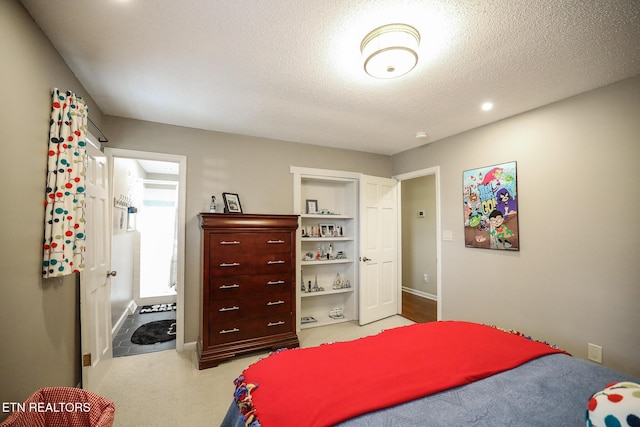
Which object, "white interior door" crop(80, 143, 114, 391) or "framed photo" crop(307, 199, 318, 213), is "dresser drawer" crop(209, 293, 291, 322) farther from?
"framed photo" crop(307, 199, 318, 213)

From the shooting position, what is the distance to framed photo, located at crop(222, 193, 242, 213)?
3119 mm

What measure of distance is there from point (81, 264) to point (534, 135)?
383cm

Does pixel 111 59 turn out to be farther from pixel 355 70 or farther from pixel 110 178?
pixel 355 70

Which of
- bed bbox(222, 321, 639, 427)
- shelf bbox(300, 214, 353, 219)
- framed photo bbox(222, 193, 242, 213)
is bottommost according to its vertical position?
bed bbox(222, 321, 639, 427)

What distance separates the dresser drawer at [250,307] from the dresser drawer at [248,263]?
0.28 metres

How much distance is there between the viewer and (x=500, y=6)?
1384 millimetres

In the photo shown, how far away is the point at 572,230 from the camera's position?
7.57 feet

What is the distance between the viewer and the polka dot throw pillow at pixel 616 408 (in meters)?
0.69

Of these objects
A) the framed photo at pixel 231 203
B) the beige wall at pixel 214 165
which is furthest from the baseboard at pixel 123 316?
the framed photo at pixel 231 203

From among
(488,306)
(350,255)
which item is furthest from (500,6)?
(350,255)

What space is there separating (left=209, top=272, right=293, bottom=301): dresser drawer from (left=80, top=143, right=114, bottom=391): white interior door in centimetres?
92

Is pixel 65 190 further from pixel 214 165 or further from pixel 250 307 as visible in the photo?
pixel 250 307

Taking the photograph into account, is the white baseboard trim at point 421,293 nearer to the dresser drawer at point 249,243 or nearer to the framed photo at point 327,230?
the framed photo at point 327,230
